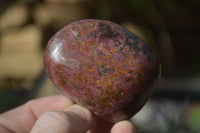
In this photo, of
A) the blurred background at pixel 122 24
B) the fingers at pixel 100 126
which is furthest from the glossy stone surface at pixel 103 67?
the blurred background at pixel 122 24

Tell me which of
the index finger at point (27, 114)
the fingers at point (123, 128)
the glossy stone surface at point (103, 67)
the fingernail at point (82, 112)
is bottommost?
the index finger at point (27, 114)

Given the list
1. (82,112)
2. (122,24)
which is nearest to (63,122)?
(82,112)

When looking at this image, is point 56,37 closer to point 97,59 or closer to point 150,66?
point 97,59

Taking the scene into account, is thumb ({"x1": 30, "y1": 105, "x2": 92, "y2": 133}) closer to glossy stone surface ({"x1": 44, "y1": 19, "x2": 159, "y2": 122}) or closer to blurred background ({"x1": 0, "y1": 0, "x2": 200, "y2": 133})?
glossy stone surface ({"x1": 44, "y1": 19, "x2": 159, "y2": 122})

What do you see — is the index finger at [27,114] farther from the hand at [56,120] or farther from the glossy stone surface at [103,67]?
the glossy stone surface at [103,67]

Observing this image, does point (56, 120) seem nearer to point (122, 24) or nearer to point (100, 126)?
point (100, 126)

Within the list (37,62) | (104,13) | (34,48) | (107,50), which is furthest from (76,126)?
(34,48)

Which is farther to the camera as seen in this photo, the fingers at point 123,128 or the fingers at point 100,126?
the fingers at point 100,126
